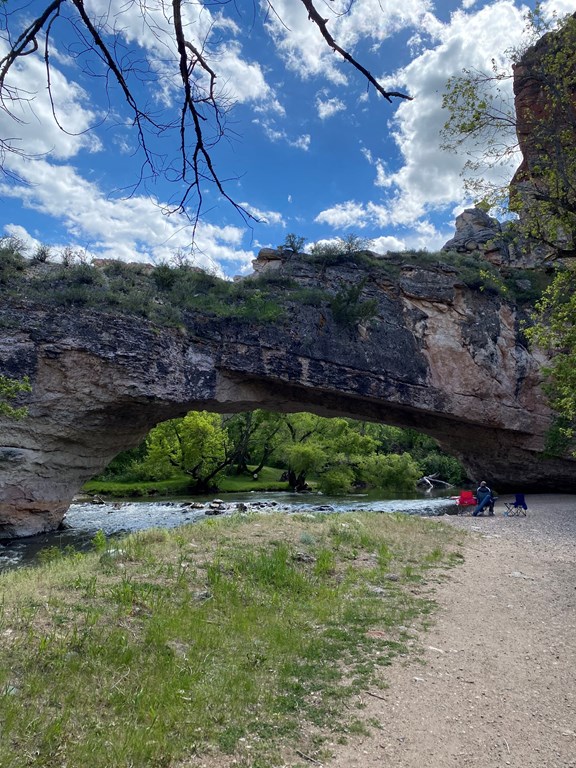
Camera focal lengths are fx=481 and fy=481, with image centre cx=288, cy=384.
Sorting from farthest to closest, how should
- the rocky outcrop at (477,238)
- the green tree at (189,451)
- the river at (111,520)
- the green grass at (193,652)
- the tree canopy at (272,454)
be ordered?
the tree canopy at (272,454) → the green tree at (189,451) → the rocky outcrop at (477,238) → the river at (111,520) → the green grass at (193,652)

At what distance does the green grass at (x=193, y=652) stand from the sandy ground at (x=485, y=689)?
0.82 ft

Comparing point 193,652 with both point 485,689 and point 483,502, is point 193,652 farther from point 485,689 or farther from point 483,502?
point 483,502

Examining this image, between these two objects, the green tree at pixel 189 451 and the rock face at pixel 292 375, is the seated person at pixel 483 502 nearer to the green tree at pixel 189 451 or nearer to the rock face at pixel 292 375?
the rock face at pixel 292 375

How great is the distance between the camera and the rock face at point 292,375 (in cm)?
1820

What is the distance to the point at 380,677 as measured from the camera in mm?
4203

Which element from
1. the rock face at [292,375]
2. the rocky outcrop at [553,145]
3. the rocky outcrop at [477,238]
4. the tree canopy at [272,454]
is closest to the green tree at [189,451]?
the tree canopy at [272,454]

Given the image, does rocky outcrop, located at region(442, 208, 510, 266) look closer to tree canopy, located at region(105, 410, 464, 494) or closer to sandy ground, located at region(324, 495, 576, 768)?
tree canopy, located at region(105, 410, 464, 494)

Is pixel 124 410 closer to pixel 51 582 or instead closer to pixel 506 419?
pixel 51 582

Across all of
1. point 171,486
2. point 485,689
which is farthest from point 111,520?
point 485,689

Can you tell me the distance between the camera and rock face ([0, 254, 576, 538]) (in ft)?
59.7

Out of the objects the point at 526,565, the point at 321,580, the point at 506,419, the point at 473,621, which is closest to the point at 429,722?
the point at 473,621

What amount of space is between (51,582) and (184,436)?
31.2 m

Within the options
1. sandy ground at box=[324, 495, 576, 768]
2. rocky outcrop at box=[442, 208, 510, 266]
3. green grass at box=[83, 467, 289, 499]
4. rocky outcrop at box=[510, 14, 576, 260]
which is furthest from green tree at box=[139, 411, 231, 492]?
sandy ground at box=[324, 495, 576, 768]

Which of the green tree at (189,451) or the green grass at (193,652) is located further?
the green tree at (189,451)
